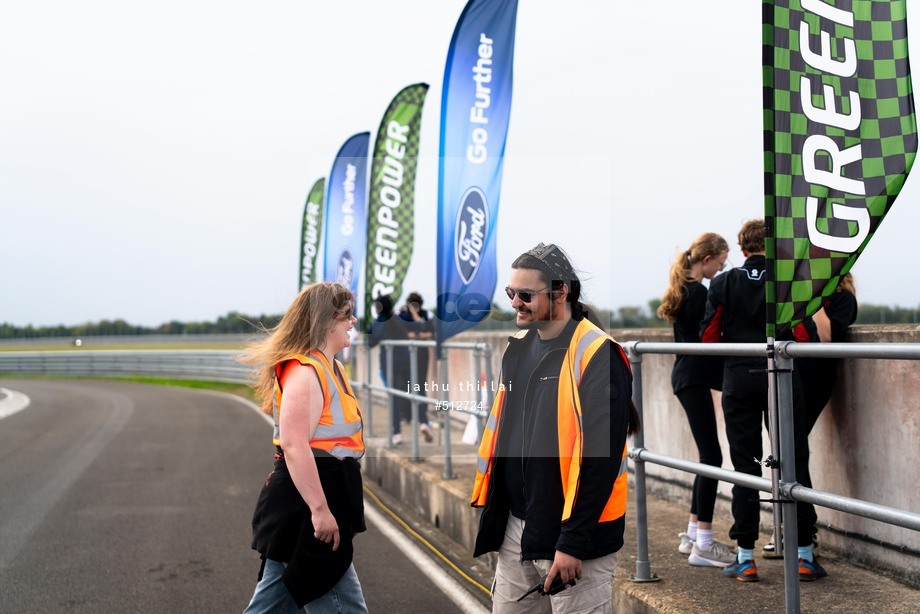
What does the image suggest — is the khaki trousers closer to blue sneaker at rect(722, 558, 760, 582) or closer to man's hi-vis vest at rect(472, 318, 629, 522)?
man's hi-vis vest at rect(472, 318, 629, 522)

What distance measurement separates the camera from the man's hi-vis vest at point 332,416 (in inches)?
131

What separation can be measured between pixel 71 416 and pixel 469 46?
40.1ft

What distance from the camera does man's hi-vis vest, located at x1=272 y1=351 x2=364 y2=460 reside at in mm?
3332

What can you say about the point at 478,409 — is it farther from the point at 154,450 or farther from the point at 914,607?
the point at 154,450

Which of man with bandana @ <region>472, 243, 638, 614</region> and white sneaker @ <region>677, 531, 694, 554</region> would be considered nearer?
man with bandana @ <region>472, 243, 638, 614</region>

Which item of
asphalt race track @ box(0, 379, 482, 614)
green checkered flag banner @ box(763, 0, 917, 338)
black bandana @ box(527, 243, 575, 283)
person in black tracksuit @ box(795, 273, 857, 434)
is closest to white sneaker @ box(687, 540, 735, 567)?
person in black tracksuit @ box(795, 273, 857, 434)

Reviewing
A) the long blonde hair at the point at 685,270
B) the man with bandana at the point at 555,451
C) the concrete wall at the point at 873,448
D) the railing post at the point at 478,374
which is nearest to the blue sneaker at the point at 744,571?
the concrete wall at the point at 873,448

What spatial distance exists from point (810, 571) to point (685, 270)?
5.63 feet

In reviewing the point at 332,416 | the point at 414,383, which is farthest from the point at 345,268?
the point at 332,416

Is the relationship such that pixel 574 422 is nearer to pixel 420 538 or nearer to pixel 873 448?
pixel 873 448

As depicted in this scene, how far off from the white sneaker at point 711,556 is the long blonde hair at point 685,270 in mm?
1243

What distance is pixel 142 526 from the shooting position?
729cm

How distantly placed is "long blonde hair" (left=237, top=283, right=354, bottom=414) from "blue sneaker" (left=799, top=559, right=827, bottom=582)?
2.47 m

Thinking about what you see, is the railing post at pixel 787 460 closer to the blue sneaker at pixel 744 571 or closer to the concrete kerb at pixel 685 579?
the concrete kerb at pixel 685 579
